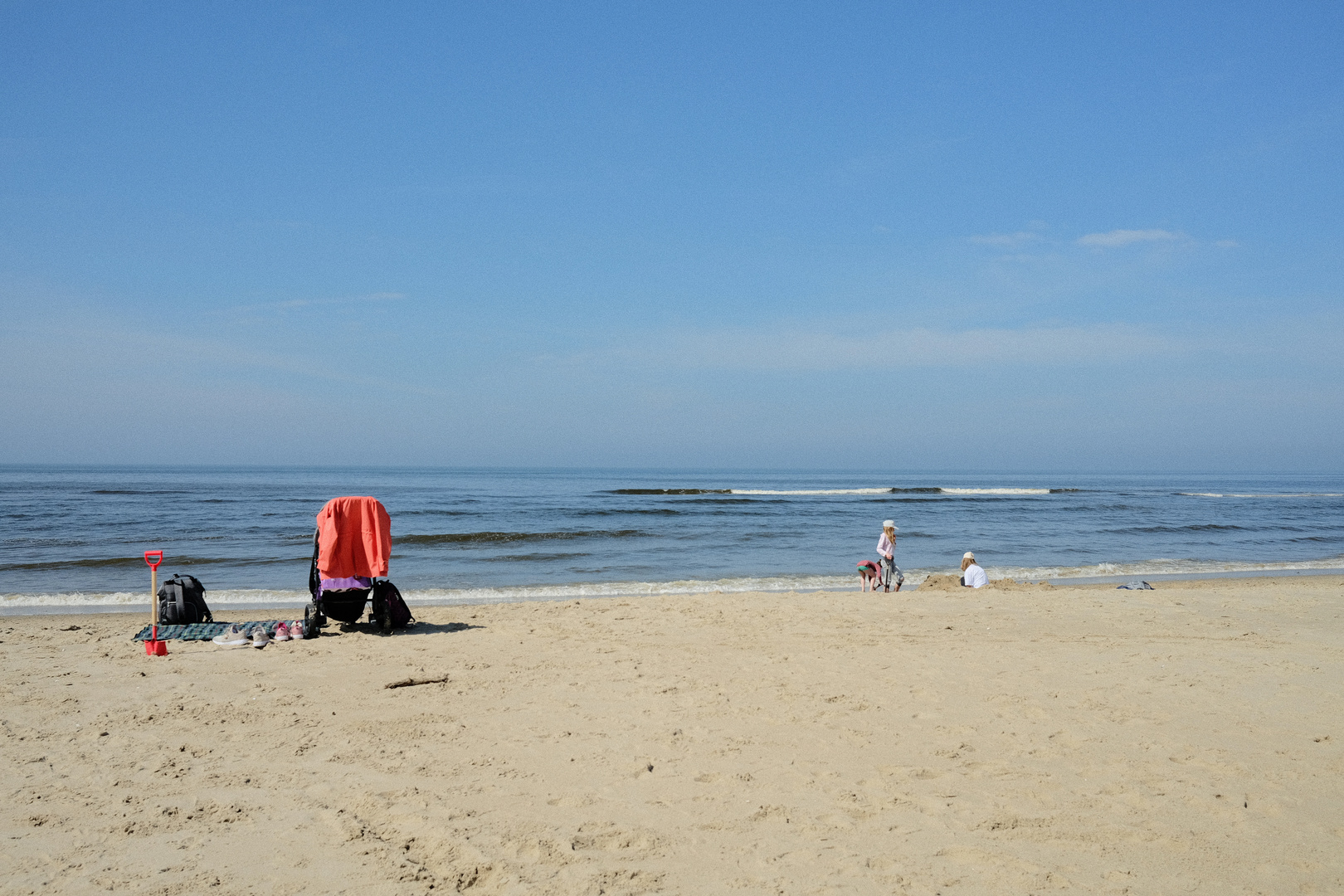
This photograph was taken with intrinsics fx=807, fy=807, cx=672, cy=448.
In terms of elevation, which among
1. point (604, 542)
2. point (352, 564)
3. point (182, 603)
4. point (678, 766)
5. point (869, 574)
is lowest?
point (604, 542)

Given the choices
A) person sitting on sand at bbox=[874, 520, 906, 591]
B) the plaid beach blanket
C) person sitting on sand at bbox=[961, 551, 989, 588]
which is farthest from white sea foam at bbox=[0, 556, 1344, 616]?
the plaid beach blanket

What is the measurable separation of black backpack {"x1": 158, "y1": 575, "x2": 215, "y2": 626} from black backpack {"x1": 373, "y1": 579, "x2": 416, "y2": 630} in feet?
6.03

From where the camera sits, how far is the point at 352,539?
893 cm

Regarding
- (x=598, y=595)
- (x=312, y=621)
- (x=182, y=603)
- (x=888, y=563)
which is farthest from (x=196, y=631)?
(x=888, y=563)

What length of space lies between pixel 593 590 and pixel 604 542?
8118 millimetres

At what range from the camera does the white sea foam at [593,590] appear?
12117 mm

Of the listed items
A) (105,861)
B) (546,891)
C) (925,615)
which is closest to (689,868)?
(546,891)

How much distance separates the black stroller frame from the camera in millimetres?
8773

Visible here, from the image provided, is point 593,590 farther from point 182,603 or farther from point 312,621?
point 182,603

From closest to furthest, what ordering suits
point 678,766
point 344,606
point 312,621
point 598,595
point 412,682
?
point 678,766, point 412,682, point 312,621, point 344,606, point 598,595

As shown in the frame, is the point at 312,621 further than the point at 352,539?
No

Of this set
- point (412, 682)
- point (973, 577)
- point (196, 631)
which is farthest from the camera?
point (973, 577)

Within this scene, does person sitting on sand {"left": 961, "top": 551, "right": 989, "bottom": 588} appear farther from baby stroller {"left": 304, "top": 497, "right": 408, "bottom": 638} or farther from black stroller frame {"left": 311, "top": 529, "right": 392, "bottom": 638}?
black stroller frame {"left": 311, "top": 529, "right": 392, "bottom": 638}

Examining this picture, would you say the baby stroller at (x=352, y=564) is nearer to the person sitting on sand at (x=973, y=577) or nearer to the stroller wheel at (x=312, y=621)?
the stroller wheel at (x=312, y=621)
